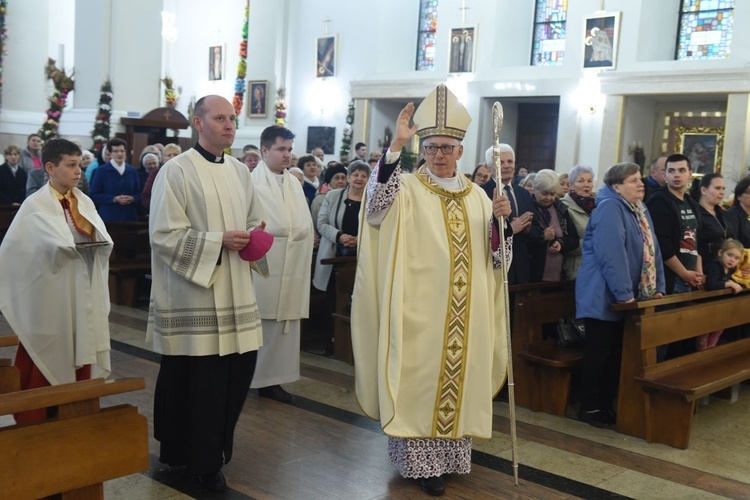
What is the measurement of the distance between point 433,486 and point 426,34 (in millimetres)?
15255

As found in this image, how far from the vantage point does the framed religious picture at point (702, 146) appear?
1368 centimetres

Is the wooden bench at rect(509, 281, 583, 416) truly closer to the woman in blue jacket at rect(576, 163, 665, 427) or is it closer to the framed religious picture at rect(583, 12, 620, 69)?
the woman in blue jacket at rect(576, 163, 665, 427)

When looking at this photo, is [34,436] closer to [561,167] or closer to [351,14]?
[561,167]

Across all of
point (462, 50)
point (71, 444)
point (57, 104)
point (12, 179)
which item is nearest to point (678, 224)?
point (71, 444)

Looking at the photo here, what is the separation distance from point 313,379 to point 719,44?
11.5 meters

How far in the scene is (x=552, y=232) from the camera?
223 inches

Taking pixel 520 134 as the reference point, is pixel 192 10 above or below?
above

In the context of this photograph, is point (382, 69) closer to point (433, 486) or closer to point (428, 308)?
point (428, 308)

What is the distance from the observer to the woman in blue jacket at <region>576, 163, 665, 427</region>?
496 centimetres

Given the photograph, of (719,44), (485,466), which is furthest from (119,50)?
(485,466)

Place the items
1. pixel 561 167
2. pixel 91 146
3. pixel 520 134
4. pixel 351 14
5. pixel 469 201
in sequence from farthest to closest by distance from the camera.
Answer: pixel 351 14
pixel 520 134
pixel 561 167
pixel 91 146
pixel 469 201

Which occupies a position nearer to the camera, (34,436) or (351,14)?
(34,436)

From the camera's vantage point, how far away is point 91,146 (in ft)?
43.8

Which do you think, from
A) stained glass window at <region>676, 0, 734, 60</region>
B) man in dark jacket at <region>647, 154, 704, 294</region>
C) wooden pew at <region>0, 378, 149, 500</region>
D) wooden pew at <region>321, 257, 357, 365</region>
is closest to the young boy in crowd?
wooden pew at <region>0, 378, 149, 500</region>
